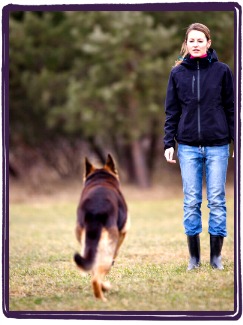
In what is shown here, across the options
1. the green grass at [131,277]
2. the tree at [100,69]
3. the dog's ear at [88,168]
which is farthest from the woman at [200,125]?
the tree at [100,69]

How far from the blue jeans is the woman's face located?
35.4 inches

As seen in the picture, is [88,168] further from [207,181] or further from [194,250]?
[194,250]

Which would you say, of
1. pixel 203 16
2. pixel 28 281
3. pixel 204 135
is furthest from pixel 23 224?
pixel 203 16

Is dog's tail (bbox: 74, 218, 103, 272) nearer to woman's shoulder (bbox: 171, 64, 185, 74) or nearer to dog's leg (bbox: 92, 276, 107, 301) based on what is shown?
dog's leg (bbox: 92, 276, 107, 301)

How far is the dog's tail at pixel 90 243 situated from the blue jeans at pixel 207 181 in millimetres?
1406

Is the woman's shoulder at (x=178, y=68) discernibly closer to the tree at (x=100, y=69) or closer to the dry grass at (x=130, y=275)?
the dry grass at (x=130, y=275)

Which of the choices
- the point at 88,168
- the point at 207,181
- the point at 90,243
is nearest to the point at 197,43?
the point at 207,181

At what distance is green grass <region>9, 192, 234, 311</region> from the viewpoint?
470 centimetres

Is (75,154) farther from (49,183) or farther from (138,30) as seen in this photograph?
(138,30)

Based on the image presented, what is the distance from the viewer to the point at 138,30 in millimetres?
16438

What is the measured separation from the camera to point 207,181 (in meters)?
5.68

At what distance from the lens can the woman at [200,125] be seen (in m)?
5.45

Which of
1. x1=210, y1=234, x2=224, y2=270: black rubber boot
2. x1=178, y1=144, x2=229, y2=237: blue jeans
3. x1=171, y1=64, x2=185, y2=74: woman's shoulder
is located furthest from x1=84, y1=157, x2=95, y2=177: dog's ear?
x1=210, y1=234, x2=224, y2=270: black rubber boot

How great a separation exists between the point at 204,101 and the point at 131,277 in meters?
1.82
